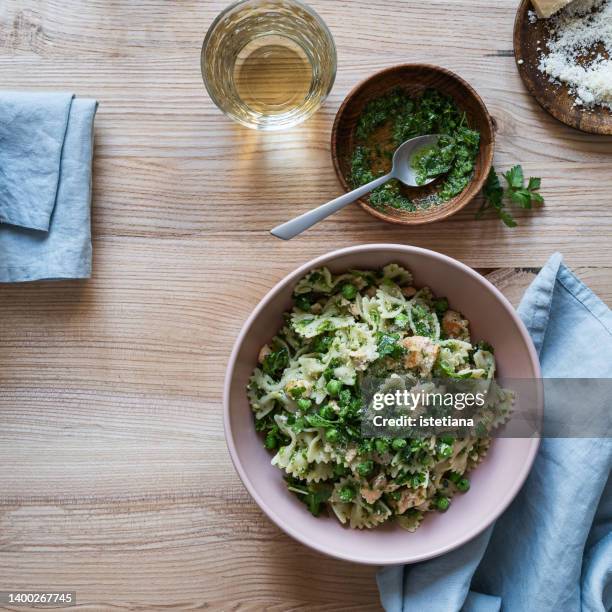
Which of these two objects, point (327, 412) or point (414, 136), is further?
point (414, 136)

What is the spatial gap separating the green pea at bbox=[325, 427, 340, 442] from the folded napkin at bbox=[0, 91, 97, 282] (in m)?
1.12

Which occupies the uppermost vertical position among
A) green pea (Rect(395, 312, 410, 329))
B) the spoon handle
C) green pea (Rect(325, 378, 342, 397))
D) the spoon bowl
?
the spoon bowl

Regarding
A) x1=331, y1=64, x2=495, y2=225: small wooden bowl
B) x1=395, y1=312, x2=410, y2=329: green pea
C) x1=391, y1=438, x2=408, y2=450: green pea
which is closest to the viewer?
x1=391, y1=438, x2=408, y2=450: green pea

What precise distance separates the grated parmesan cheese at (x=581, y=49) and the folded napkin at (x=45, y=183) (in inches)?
70.1

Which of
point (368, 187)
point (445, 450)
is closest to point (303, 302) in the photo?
point (368, 187)

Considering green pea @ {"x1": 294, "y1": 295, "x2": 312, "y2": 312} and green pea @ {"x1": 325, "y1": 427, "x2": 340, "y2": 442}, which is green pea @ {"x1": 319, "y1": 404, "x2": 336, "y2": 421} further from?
green pea @ {"x1": 294, "y1": 295, "x2": 312, "y2": 312}

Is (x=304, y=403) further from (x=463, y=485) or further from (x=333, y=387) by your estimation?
(x=463, y=485)

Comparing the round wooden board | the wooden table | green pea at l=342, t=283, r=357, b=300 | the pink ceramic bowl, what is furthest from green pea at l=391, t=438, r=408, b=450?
the round wooden board

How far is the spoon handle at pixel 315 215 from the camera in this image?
230 centimetres

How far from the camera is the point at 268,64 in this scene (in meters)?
2.46

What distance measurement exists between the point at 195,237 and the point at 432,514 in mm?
1361

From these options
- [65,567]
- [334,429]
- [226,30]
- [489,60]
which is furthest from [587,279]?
[65,567]

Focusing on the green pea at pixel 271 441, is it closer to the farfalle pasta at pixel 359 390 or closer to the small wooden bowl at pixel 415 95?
the farfalle pasta at pixel 359 390

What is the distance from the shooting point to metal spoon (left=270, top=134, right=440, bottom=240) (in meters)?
2.31
